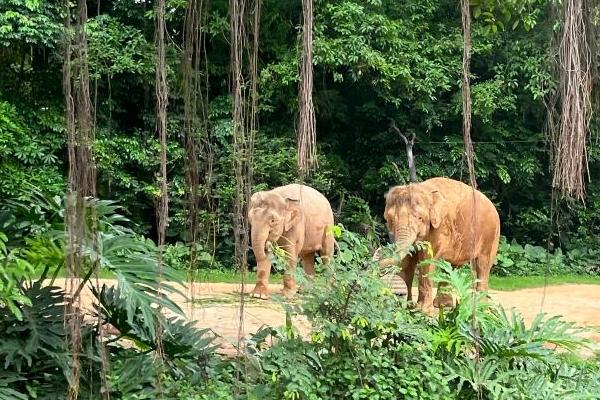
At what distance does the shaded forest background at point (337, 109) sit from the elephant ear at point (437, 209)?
2.70 meters

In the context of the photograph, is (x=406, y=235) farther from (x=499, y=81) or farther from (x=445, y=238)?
(x=499, y=81)

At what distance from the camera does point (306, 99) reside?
7.04 feet

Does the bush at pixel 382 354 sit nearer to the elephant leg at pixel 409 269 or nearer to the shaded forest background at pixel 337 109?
the elephant leg at pixel 409 269

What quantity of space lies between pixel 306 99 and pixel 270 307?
4895 millimetres

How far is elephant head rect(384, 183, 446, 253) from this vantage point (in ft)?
21.1

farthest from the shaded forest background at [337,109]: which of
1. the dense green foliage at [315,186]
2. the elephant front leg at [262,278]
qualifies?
the elephant front leg at [262,278]

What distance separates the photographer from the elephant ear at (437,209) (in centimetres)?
659

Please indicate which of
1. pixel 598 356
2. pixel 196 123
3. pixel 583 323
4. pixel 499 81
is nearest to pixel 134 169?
pixel 499 81

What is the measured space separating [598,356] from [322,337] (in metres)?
2.48

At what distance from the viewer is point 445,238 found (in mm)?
6734

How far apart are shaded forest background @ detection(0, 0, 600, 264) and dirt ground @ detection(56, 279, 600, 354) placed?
1.07 metres

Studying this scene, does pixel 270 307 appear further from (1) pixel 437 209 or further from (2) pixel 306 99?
(2) pixel 306 99

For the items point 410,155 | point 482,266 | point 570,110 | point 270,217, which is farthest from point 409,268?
point 410,155

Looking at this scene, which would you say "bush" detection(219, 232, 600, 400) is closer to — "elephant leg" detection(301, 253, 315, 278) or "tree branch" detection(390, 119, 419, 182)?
"elephant leg" detection(301, 253, 315, 278)
